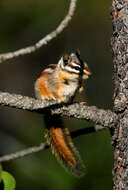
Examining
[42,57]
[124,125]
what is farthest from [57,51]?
[124,125]

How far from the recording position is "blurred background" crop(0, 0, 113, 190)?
224 inches

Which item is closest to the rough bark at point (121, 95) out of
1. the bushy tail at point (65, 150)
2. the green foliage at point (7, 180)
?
the bushy tail at point (65, 150)

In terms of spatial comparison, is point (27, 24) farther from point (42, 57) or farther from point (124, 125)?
point (124, 125)

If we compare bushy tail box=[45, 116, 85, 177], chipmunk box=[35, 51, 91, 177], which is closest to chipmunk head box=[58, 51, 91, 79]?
chipmunk box=[35, 51, 91, 177]

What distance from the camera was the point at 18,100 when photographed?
2.48 metres

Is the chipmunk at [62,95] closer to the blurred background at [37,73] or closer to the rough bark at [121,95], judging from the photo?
the rough bark at [121,95]

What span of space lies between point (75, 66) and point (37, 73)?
18.7 ft

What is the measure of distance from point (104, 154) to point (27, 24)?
3.03 m

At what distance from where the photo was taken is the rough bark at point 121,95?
270 centimetres

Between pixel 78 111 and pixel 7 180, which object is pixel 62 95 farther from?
pixel 7 180

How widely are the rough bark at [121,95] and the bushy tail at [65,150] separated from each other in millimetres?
338

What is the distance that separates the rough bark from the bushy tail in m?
0.34

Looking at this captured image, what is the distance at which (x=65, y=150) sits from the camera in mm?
3137

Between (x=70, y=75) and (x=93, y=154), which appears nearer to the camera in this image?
(x=70, y=75)
